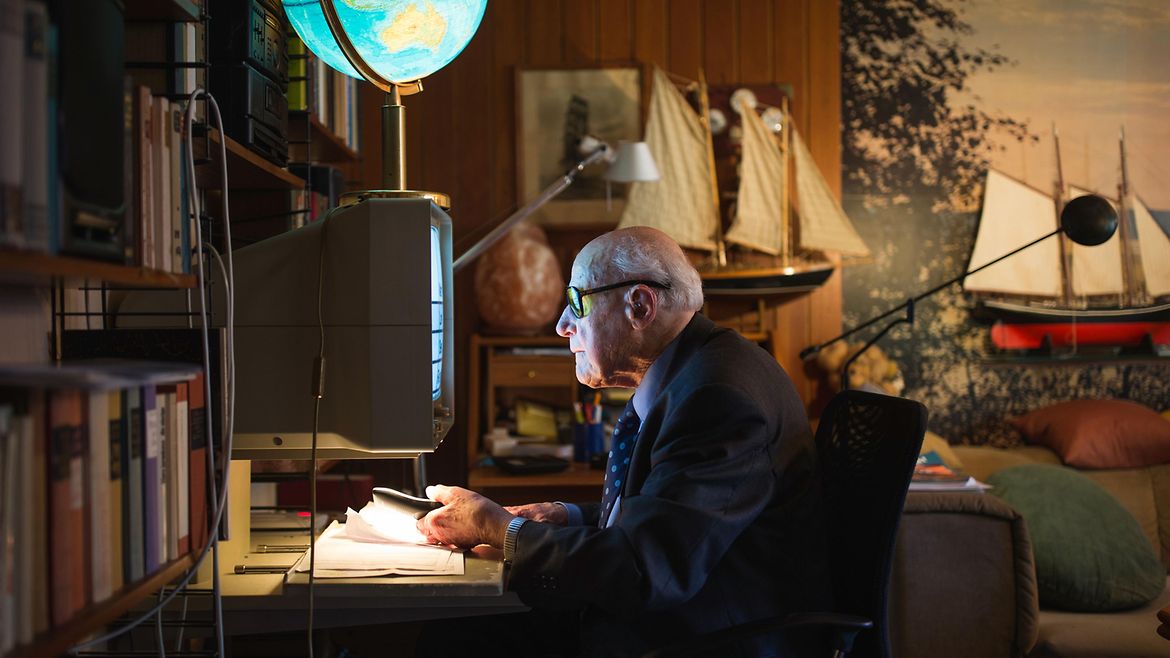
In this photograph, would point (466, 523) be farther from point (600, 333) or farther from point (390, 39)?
point (390, 39)

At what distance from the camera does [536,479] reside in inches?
120

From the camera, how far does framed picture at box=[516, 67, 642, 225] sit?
381cm

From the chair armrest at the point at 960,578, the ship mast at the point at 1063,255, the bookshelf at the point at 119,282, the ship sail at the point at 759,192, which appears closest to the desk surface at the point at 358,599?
the bookshelf at the point at 119,282

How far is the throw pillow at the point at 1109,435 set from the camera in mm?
3461

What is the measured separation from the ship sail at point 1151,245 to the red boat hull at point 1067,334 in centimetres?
17

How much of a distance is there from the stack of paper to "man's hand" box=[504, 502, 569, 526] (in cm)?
24

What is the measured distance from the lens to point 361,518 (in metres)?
1.79

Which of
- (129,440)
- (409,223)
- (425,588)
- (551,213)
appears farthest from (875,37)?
(129,440)

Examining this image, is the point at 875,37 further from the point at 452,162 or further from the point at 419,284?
the point at 419,284

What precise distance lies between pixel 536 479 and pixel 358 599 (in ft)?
4.97

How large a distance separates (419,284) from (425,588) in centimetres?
47

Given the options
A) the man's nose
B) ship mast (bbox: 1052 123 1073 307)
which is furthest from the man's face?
ship mast (bbox: 1052 123 1073 307)

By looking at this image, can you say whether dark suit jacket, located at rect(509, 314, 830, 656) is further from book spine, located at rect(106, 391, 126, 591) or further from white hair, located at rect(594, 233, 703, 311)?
book spine, located at rect(106, 391, 126, 591)

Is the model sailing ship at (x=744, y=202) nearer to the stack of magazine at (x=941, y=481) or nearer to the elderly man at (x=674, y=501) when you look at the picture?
the stack of magazine at (x=941, y=481)
